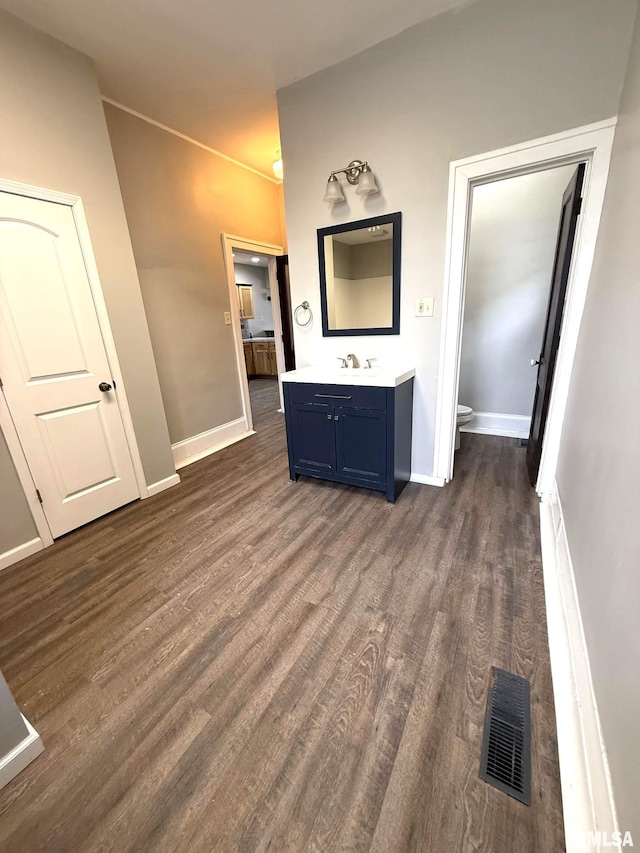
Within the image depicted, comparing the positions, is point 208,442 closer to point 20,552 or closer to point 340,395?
point 20,552

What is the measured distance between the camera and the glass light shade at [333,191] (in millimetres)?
2197

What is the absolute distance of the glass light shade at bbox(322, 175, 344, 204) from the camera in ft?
7.21

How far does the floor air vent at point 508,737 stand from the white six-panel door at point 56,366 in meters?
2.48

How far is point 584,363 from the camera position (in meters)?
1.69

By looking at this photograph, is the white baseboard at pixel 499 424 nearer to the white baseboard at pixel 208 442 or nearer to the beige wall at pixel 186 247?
the white baseboard at pixel 208 442

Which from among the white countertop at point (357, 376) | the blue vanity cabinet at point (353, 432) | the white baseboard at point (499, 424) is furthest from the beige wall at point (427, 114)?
the white baseboard at point (499, 424)

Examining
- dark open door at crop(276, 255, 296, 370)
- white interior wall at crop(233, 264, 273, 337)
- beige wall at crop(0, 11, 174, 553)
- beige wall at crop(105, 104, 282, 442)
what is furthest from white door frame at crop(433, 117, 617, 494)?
white interior wall at crop(233, 264, 273, 337)

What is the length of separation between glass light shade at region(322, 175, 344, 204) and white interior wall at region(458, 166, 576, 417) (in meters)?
1.56

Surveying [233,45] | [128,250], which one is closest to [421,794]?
[128,250]

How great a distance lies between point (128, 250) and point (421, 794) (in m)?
3.13

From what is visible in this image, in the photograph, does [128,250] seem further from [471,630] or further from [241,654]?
[471,630]

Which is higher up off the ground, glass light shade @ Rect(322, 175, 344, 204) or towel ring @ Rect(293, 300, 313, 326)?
glass light shade @ Rect(322, 175, 344, 204)

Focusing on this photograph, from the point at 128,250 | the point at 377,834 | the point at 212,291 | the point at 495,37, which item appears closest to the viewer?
the point at 377,834

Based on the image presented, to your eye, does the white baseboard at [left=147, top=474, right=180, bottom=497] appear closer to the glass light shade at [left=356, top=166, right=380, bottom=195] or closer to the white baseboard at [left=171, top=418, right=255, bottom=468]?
the white baseboard at [left=171, top=418, right=255, bottom=468]
